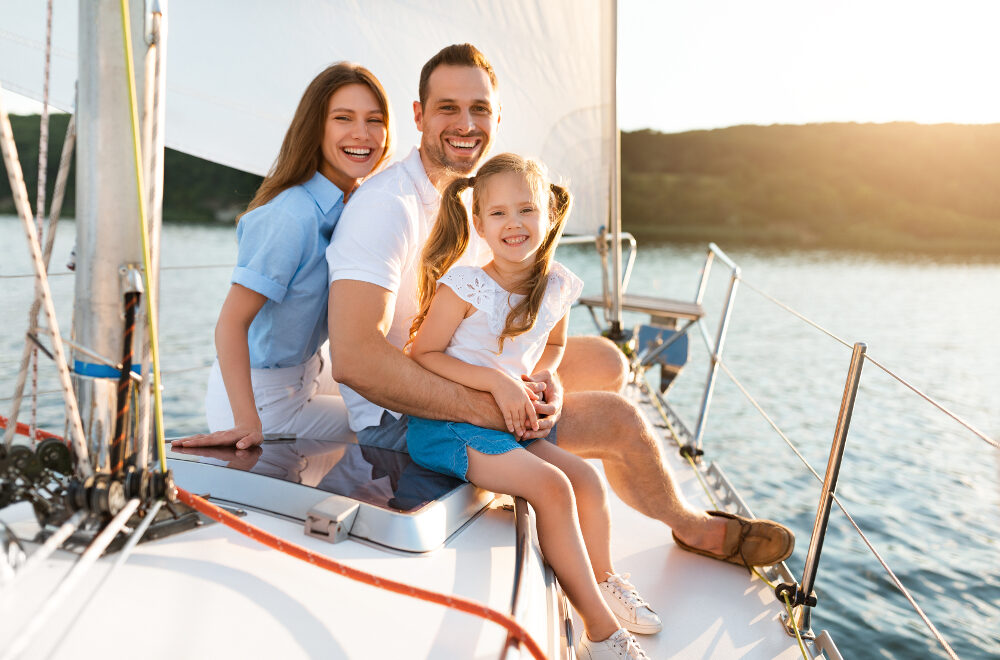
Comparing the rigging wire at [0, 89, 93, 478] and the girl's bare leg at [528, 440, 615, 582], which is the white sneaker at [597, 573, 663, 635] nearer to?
the girl's bare leg at [528, 440, 615, 582]

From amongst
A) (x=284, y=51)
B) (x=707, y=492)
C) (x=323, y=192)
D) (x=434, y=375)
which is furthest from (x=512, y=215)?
(x=284, y=51)

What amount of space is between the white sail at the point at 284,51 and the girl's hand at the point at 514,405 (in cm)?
70

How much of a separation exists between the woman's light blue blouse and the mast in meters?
0.62

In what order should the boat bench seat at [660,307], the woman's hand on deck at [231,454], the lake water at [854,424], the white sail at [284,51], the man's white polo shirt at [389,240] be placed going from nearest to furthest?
the woman's hand on deck at [231,454] → the man's white polo shirt at [389,240] → the white sail at [284,51] → the lake water at [854,424] → the boat bench seat at [660,307]

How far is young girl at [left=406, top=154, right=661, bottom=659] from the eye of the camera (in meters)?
1.28

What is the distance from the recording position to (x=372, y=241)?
A: 1461 mm

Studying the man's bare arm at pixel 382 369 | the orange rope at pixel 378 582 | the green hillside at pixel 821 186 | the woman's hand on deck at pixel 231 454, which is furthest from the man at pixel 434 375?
the green hillside at pixel 821 186

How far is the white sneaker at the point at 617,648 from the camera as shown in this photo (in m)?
1.25

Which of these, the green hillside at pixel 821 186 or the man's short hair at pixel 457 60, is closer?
the man's short hair at pixel 457 60

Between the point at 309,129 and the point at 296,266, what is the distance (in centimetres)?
35

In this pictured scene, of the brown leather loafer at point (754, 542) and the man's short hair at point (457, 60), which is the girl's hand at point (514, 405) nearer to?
the brown leather loafer at point (754, 542)

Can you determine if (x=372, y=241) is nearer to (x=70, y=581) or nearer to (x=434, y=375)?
(x=434, y=375)

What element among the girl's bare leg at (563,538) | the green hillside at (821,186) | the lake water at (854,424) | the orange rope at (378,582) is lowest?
the lake water at (854,424)

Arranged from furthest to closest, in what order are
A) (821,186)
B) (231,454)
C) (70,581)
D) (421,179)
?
(821,186), (421,179), (231,454), (70,581)
